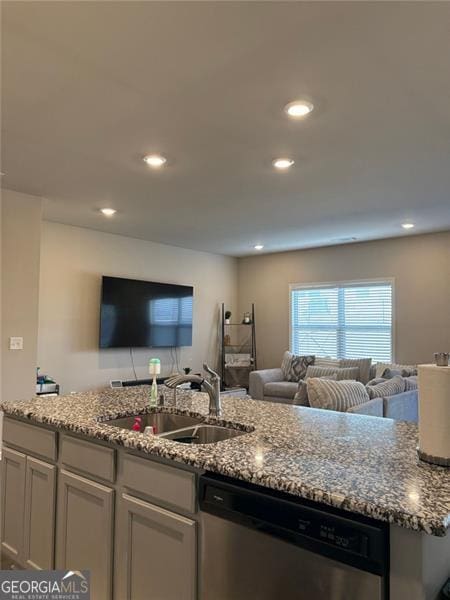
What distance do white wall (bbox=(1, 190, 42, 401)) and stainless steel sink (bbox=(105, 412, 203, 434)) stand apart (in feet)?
7.49

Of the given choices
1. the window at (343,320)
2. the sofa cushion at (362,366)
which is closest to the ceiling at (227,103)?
the window at (343,320)

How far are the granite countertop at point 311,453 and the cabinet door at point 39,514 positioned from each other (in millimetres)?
265

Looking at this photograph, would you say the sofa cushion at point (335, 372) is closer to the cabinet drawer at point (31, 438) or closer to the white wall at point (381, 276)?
the white wall at point (381, 276)

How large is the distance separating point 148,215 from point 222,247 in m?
2.24

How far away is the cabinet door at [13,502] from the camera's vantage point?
2426 millimetres

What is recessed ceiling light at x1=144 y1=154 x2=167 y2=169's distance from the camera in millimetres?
3377

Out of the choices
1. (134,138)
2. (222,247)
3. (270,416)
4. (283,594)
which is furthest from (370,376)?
(283,594)

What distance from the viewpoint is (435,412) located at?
1425 mm

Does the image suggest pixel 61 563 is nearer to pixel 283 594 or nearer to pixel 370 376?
pixel 283 594

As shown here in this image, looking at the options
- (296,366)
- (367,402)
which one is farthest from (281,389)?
(367,402)

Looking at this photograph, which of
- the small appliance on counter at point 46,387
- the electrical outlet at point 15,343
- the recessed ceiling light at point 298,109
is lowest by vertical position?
the small appliance on counter at point 46,387

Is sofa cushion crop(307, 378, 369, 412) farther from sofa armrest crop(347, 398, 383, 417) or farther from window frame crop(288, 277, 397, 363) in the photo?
window frame crop(288, 277, 397, 363)

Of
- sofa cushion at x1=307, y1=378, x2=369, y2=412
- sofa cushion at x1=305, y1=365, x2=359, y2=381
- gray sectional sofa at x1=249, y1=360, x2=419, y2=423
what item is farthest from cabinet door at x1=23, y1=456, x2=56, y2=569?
sofa cushion at x1=305, y1=365, x2=359, y2=381

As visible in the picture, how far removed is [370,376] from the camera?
19.5 ft
